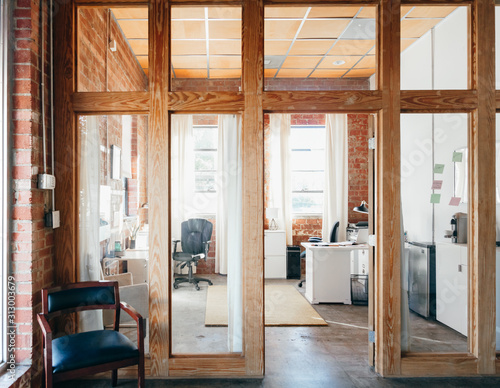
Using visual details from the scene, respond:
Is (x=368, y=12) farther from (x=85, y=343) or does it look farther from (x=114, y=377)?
(x=114, y=377)

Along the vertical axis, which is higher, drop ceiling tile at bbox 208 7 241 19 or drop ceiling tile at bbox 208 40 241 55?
drop ceiling tile at bbox 208 7 241 19

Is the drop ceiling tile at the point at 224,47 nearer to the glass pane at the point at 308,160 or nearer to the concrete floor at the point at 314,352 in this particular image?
the concrete floor at the point at 314,352

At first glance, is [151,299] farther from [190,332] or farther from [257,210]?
[257,210]

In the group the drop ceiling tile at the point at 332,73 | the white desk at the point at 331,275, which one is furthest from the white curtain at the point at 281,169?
the white desk at the point at 331,275

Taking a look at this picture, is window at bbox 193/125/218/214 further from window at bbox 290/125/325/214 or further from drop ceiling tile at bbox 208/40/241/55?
drop ceiling tile at bbox 208/40/241/55

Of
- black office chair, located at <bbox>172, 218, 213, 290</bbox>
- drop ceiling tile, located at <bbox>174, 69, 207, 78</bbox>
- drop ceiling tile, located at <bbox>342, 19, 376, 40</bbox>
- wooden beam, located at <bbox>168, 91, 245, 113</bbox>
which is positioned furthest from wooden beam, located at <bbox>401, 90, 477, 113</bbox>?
black office chair, located at <bbox>172, 218, 213, 290</bbox>

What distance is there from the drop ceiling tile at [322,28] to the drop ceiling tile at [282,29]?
144 millimetres

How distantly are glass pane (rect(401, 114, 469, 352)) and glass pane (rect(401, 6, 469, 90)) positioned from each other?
0.38 metres

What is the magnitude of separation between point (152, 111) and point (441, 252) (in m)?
3.16

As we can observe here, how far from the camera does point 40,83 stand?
2.42 meters

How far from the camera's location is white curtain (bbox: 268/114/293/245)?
6.52 metres

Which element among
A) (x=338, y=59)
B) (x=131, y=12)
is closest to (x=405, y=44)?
(x=338, y=59)

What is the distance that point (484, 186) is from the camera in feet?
8.80

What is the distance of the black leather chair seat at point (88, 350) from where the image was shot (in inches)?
76.9
